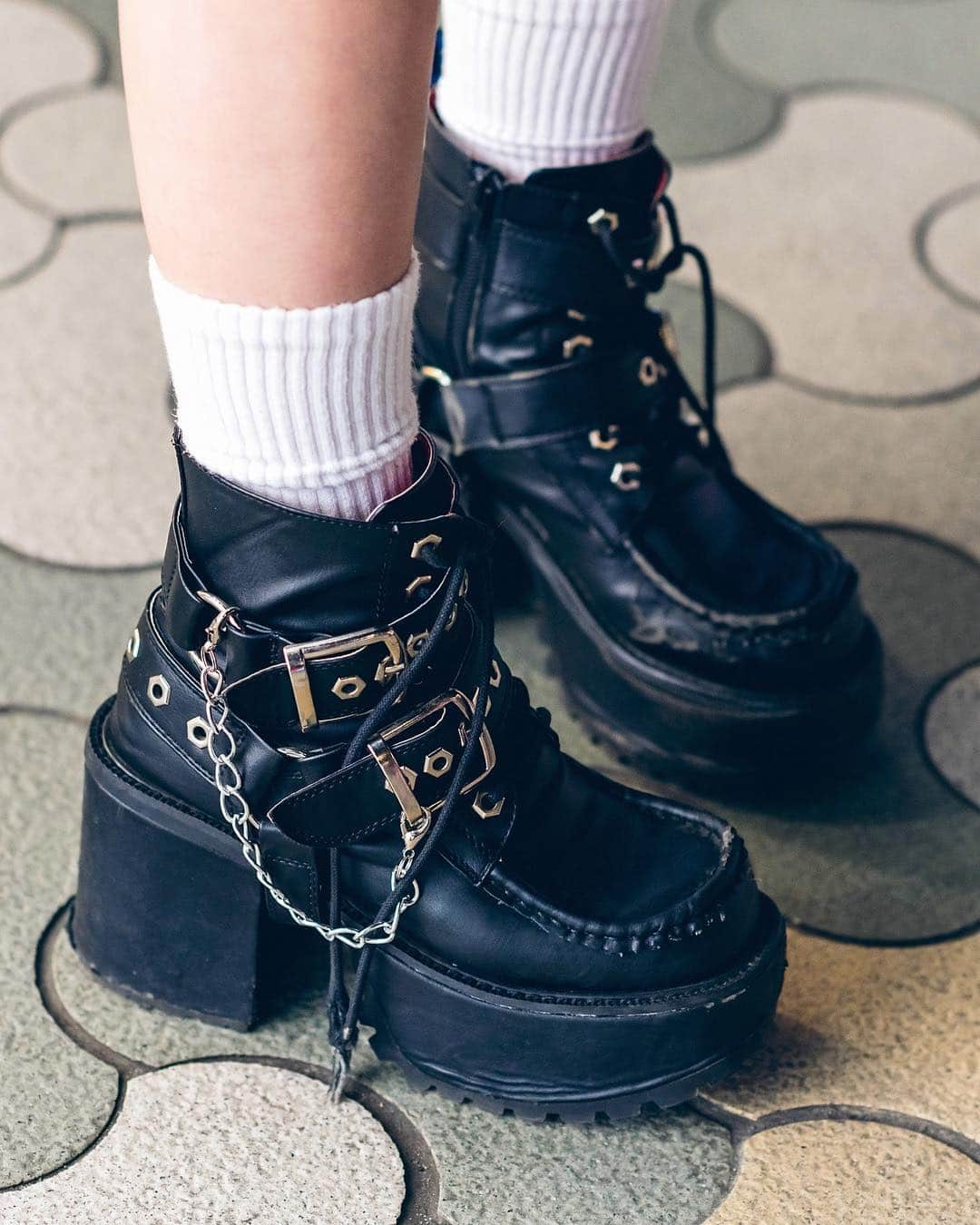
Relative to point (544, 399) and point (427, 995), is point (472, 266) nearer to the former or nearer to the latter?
point (544, 399)

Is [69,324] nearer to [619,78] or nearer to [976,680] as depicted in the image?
[619,78]

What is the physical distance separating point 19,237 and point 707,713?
781 millimetres

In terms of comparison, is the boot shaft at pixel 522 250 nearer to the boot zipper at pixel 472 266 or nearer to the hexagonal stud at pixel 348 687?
the boot zipper at pixel 472 266

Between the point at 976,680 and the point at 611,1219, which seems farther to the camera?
the point at 976,680

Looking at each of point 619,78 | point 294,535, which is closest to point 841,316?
point 619,78

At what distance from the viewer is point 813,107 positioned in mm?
1476

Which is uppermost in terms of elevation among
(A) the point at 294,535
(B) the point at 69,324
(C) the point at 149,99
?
(C) the point at 149,99

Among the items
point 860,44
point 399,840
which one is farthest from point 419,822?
point 860,44

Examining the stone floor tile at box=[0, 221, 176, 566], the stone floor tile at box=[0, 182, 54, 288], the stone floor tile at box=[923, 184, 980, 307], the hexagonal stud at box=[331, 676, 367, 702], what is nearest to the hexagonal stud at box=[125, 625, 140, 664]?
the hexagonal stud at box=[331, 676, 367, 702]

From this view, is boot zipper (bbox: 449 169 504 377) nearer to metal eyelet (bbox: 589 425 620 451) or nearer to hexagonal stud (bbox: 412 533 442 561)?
metal eyelet (bbox: 589 425 620 451)

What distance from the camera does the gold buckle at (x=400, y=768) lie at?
1.95 feet

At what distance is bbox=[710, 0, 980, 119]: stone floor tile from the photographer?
152cm

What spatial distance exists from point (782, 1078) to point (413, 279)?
39cm

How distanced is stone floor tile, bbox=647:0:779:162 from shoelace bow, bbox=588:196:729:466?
57 centimetres
